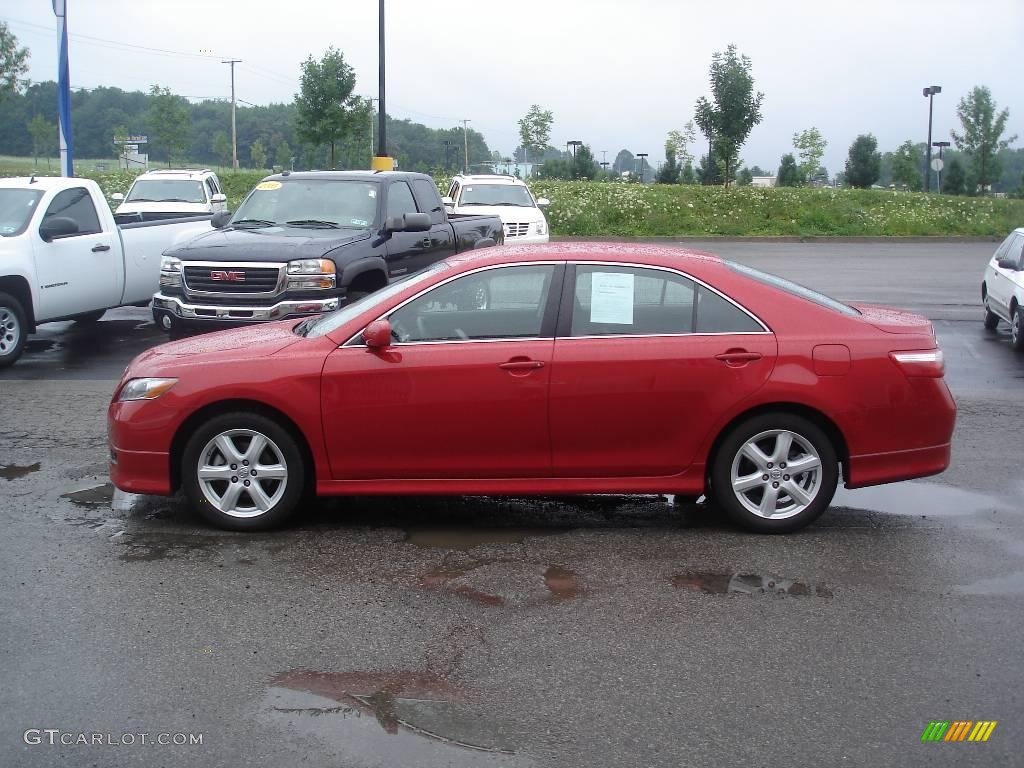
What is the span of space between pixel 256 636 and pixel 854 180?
55.2 metres

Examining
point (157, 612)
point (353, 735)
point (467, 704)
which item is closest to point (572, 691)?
point (467, 704)

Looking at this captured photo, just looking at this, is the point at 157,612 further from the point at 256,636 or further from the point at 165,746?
the point at 165,746

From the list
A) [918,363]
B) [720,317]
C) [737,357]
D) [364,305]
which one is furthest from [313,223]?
[918,363]

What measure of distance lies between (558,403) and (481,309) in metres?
0.72

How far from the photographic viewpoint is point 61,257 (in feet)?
40.4

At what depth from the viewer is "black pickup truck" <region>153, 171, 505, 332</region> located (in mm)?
10969

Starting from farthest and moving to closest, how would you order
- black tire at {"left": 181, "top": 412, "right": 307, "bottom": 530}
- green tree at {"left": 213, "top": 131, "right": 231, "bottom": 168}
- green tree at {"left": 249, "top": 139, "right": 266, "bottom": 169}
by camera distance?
green tree at {"left": 249, "top": 139, "right": 266, "bottom": 169}, green tree at {"left": 213, "top": 131, "right": 231, "bottom": 168}, black tire at {"left": 181, "top": 412, "right": 307, "bottom": 530}

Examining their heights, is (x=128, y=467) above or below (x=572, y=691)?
above

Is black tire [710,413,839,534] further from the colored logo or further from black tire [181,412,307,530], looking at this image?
black tire [181,412,307,530]

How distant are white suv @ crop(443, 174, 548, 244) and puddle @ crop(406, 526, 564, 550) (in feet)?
52.5

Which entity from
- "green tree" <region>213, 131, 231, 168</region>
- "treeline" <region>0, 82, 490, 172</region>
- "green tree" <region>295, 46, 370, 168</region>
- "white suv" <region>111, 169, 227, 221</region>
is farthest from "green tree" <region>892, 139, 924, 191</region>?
"white suv" <region>111, 169, 227, 221</region>

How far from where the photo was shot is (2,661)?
4.53 metres

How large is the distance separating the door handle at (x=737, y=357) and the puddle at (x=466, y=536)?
52.3 inches

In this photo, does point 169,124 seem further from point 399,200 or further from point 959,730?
point 959,730
